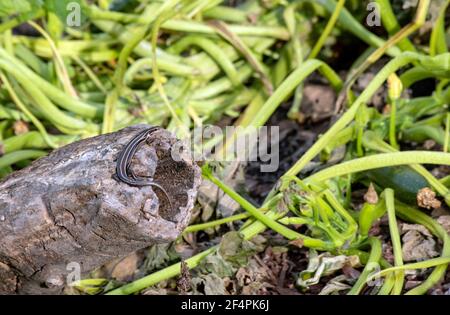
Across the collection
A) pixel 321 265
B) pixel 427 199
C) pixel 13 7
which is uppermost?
pixel 13 7

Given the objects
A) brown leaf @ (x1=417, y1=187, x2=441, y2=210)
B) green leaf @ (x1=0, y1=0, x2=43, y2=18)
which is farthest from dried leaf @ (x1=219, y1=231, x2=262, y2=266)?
green leaf @ (x1=0, y1=0, x2=43, y2=18)

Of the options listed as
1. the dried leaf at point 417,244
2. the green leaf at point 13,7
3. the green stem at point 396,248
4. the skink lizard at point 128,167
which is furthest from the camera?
the green leaf at point 13,7

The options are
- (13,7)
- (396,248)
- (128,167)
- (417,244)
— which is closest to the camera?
(128,167)

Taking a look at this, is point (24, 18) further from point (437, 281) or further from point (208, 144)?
point (437, 281)

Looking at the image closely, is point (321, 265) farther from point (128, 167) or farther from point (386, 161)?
point (128, 167)

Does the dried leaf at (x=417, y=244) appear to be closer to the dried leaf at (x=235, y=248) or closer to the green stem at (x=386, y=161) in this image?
the green stem at (x=386, y=161)

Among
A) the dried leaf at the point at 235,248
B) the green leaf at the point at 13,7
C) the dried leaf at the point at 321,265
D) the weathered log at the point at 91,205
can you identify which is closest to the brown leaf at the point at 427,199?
the dried leaf at the point at 321,265

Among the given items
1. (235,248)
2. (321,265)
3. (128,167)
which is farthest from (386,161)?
(128,167)

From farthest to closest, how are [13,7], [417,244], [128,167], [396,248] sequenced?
[13,7], [417,244], [396,248], [128,167]

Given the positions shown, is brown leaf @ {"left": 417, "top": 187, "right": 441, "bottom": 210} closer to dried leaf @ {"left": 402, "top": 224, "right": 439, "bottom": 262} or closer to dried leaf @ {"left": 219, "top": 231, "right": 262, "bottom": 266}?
dried leaf @ {"left": 402, "top": 224, "right": 439, "bottom": 262}
